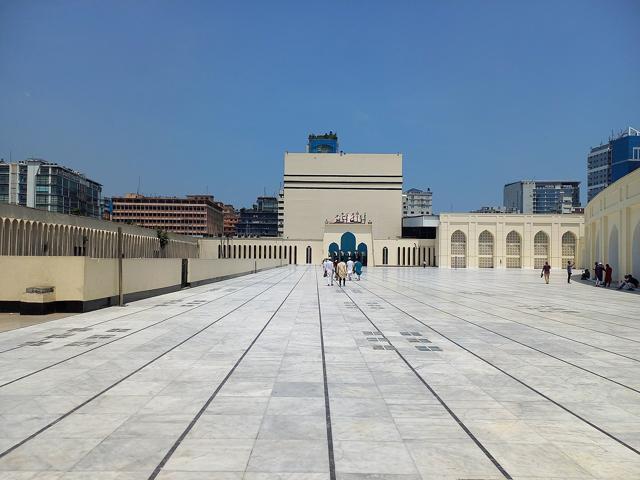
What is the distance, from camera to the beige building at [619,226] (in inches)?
1256

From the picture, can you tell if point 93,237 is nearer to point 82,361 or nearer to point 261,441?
point 82,361

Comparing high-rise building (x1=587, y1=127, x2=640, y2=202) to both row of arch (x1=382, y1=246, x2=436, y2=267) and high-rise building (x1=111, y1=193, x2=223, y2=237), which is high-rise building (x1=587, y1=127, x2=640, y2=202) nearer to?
row of arch (x1=382, y1=246, x2=436, y2=267)

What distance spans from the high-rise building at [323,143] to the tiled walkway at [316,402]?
12717 centimetres

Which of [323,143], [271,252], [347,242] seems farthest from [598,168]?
[271,252]

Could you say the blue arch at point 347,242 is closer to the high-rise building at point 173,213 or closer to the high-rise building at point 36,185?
the high-rise building at point 36,185

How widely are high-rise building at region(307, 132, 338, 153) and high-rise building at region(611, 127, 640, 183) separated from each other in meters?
67.1

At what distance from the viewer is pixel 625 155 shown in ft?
447

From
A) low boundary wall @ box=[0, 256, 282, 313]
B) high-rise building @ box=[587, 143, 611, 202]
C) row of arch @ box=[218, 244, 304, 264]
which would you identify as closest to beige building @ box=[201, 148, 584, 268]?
row of arch @ box=[218, 244, 304, 264]

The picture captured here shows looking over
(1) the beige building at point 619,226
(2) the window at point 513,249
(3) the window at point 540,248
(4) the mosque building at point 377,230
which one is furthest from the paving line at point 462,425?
(3) the window at point 540,248

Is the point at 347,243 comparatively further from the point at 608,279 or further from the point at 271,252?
the point at 608,279

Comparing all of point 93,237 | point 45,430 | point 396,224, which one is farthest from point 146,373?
point 396,224

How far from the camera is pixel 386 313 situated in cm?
1533

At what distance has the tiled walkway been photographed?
424 cm

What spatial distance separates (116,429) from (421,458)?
262 centimetres
